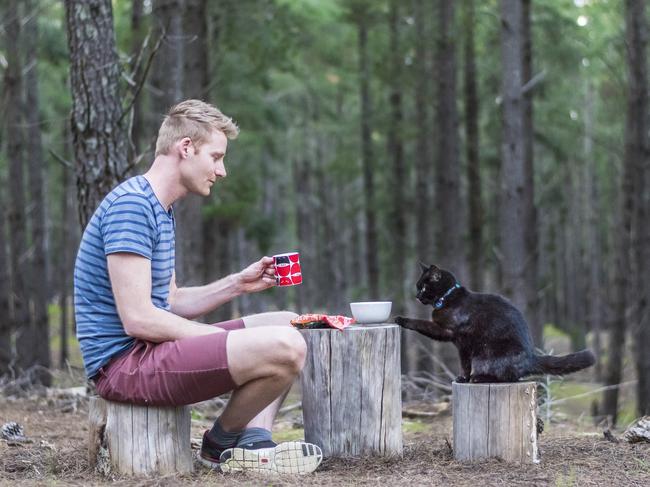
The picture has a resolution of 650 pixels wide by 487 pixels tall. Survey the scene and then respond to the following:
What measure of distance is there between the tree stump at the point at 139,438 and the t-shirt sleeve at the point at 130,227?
89 centimetres

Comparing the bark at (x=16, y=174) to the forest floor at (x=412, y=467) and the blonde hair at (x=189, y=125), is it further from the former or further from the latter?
the blonde hair at (x=189, y=125)

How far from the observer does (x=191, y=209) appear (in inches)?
416

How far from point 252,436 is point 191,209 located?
20.6 ft

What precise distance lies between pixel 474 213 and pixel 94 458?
12.3 metres

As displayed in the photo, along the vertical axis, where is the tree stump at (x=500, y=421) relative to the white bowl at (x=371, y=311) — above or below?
below

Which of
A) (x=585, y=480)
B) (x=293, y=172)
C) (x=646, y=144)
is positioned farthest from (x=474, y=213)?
(x=293, y=172)

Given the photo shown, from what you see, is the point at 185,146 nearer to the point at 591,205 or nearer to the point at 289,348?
the point at 289,348

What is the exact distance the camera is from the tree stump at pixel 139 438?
4426 millimetres

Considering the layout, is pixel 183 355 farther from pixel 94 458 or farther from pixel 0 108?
pixel 0 108

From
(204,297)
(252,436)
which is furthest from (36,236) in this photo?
(252,436)

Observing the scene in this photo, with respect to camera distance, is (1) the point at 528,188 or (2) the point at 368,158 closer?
(1) the point at 528,188

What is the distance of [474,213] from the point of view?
16.1 m

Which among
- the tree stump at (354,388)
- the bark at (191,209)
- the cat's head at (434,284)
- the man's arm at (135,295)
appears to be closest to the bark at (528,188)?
the bark at (191,209)

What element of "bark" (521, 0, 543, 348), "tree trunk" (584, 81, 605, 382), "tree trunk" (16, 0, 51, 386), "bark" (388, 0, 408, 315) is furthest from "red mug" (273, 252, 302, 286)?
"tree trunk" (584, 81, 605, 382)
